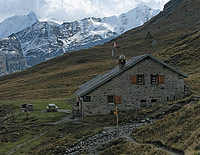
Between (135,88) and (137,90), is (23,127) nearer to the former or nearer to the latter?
(135,88)

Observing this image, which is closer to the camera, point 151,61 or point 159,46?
point 151,61

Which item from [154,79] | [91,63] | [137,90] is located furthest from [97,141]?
[91,63]

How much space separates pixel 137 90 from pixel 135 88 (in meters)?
0.41

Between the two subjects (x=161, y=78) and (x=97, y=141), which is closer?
(x=97, y=141)

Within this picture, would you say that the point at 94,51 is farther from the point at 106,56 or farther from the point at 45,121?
the point at 45,121

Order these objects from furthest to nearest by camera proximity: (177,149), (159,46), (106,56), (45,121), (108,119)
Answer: (106,56) → (159,46) → (45,121) → (108,119) → (177,149)

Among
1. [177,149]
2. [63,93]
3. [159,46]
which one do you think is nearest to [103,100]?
[177,149]

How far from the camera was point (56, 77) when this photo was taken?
12850cm

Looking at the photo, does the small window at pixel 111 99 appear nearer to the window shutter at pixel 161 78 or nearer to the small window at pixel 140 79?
Result: the small window at pixel 140 79

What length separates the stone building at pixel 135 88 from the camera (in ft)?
116

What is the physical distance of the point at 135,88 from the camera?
36312 millimetres

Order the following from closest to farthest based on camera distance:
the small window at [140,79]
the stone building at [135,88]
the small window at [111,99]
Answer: the stone building at [135,88] → the small window at [111,99] → the small window at [140,79]

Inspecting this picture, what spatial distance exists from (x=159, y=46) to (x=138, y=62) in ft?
381

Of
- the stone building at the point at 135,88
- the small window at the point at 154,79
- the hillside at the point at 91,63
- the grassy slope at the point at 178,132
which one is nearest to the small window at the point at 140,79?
the stone building at the point at 135,88
